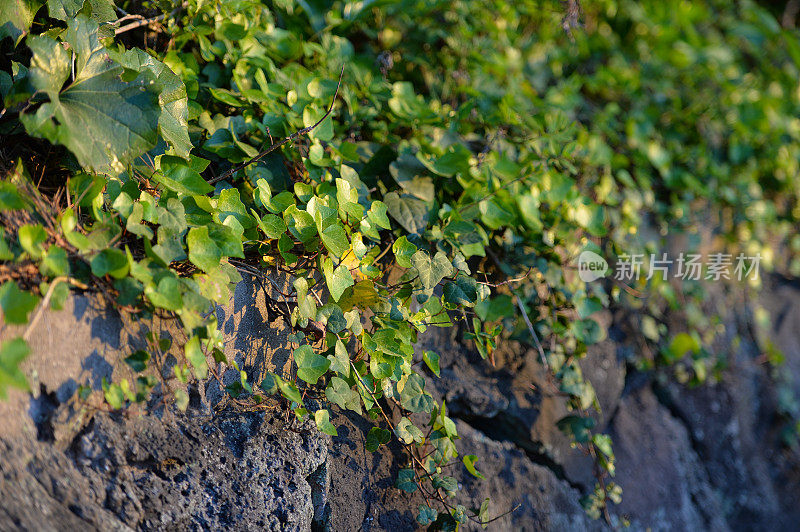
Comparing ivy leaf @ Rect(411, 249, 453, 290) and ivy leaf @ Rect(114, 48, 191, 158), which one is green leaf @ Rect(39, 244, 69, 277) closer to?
ivy leaf @ Rect(114, 48, 191, 158)

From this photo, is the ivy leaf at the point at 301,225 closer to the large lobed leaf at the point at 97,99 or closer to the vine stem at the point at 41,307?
the large lobed leaf at the point at 97,99

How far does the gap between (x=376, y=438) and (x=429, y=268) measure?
0.32 meters

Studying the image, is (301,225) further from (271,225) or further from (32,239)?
(32,239)

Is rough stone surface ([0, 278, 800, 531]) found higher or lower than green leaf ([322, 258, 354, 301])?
lower

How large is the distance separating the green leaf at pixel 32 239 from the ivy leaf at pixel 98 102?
13 cm

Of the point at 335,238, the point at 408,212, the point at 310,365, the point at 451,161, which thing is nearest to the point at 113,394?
the point at 310,365

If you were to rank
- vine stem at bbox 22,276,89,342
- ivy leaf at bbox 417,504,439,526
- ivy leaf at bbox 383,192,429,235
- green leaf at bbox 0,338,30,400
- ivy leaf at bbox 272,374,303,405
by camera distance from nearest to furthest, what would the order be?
green leaf at bbox 0,338,30,400 < vine stem at bbox 22,276,89,342 < ivy leaf at bbox 272,374,303,405 < ivy leaf at bbox 417,504,439,526 < ivy leaf at bbox 383,192,429,235

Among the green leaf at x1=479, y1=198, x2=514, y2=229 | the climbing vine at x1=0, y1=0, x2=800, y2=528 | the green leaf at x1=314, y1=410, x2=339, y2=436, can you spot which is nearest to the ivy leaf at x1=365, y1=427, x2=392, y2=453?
the climbing vine at x1=0, y1=0, x2=800, y2=528

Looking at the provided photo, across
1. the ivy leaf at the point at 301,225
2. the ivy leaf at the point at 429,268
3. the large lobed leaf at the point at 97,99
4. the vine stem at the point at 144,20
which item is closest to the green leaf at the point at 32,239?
the large lobed leaf at the point at 97,99

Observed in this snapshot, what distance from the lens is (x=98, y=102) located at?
0.79 metres

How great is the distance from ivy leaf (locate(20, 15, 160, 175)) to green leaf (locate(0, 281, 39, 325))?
21 cm

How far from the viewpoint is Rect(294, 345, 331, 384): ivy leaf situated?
2.83ft

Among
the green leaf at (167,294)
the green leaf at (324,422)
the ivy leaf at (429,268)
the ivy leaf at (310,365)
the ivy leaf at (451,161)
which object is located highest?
the green leaf at (167,294)

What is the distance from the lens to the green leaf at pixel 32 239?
2.15 feet
